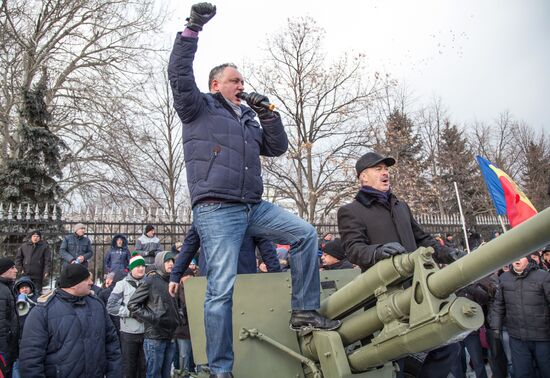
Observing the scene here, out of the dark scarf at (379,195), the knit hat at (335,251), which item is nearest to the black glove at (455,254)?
the dark scarf at (379,195)

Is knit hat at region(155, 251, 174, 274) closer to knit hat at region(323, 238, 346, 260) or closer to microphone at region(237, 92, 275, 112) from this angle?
knit hat at region(323, 238, 346, 260)

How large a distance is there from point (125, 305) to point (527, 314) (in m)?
5.60

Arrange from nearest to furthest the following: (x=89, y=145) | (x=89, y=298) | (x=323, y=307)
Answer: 1. (x=323, y=307)
2. (x=89, y=298)
3. (x=89, y=145)

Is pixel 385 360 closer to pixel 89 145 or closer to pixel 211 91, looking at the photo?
pixel 211 91

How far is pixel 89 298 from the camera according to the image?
4.80m

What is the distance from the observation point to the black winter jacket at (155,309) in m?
6.78

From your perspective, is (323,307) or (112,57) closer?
(323,307)

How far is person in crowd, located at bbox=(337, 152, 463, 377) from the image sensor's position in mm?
3721

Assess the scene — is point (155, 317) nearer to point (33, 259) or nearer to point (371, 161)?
point (371, 161)

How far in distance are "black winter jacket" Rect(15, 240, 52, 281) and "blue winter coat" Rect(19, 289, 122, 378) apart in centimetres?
600

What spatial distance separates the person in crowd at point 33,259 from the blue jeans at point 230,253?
311 inches

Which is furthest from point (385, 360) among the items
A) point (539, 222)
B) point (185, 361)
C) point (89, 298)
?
point (185, 361)

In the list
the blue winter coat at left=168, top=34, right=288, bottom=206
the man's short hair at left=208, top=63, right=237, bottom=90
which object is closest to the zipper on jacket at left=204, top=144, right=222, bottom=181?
the blue winter coat at left=168, top=34, right=288, bottom=206

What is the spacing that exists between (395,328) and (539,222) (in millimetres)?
1094
